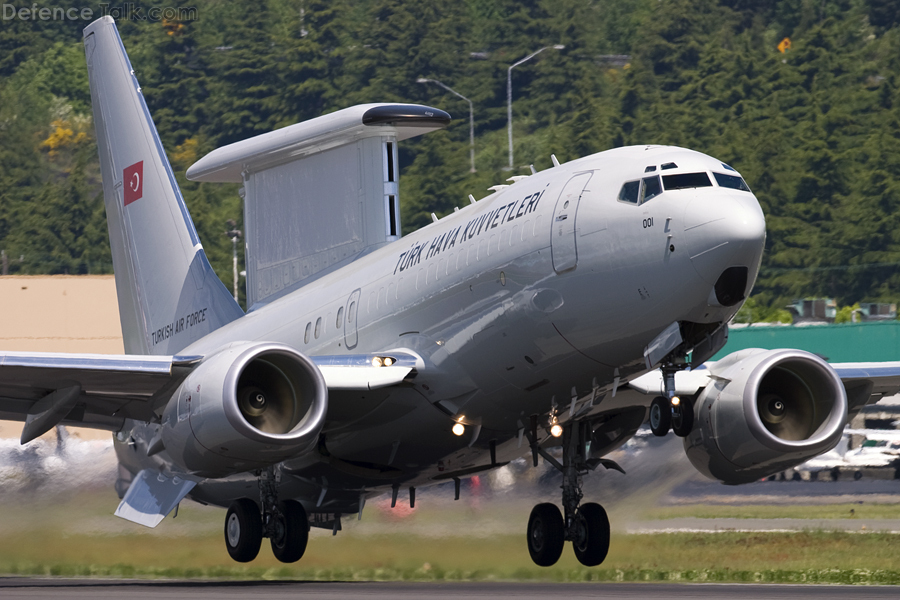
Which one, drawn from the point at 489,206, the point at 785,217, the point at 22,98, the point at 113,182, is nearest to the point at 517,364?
the point at 489,206

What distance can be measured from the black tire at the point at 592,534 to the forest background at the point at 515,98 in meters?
46.5

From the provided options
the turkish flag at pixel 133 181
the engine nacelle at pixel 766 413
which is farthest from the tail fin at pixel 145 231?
the engine nacelle at pixel 766 413

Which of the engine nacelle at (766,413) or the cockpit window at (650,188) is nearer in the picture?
the cockpit window at (650,188)

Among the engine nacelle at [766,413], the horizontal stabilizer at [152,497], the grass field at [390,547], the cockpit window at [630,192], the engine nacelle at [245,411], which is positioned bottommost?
the grass field at [390,547]

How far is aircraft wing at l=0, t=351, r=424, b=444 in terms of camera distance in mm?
20469

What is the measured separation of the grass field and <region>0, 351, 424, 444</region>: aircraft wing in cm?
534

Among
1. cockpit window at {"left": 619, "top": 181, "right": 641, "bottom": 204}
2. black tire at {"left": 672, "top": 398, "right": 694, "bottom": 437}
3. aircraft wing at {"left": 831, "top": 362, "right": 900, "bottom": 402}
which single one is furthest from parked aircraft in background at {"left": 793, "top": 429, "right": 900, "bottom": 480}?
cockpit window at {"left": 619, "top": 181, "right": 641, "bottom": 204}

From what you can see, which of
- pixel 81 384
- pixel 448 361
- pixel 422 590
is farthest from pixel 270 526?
pixel 448 361

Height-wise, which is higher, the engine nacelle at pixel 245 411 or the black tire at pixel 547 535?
the engine nacelle at pixel 245 411

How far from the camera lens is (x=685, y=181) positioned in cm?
1752

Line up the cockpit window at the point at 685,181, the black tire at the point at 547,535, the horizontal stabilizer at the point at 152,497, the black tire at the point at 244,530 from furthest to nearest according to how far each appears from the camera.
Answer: the horizontal stabilizer at the point at 152,497
the black tire at the point at 244,530
the black tire at the point at 547,535
the cockpit window at the point at 685,181

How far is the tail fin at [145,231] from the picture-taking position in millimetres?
27922

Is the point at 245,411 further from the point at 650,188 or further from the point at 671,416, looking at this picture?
the point at 650,188

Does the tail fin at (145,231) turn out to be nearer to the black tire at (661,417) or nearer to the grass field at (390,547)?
the grass field at (390,547)
